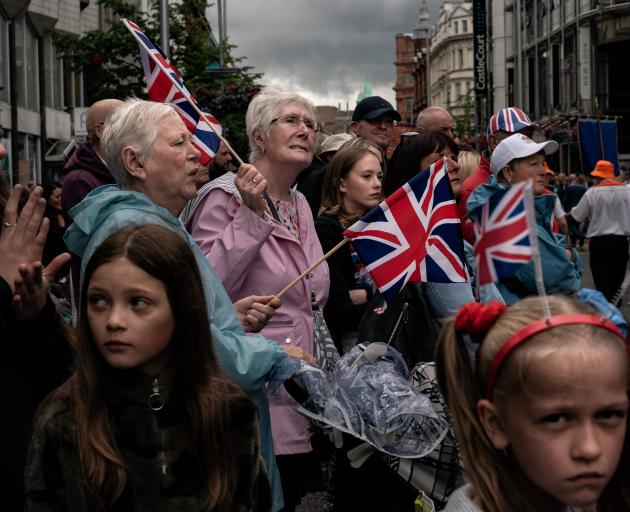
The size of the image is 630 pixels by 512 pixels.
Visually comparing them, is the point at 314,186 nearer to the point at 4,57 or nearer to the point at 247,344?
the point at 247,344

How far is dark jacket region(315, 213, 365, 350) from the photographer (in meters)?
5.29

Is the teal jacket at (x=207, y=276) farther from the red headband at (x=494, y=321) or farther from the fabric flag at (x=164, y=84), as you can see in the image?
the fabric flag at (x=164, y=84)

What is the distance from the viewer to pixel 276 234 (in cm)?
462

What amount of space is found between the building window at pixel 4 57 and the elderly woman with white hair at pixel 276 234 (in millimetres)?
28773

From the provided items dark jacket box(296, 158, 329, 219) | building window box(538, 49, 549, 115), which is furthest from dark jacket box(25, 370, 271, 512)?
building window box(538, 49, 549, 115)

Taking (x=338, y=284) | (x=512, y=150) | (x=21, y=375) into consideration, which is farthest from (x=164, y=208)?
(x=512, y=150)

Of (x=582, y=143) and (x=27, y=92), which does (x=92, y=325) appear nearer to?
(x=582, y=143)

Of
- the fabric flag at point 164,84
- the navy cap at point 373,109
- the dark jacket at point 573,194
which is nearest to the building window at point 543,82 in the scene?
the dark jacket at point 573,194

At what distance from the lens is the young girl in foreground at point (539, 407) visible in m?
2.33

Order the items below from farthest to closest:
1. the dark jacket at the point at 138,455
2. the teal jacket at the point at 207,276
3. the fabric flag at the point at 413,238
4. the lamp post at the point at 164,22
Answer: the lamp post at the point at 164,22, the fabric flag at the point at 413,238, the teal jacket at the point at 207,276, the dark jacket at the point at 138,455

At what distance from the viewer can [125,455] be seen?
307 cm

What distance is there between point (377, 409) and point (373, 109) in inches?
181

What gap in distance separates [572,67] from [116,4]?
32769 millimetres

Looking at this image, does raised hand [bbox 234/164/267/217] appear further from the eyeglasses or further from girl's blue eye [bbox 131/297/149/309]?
girl's blue eye [bbox 131/297/149/309]
